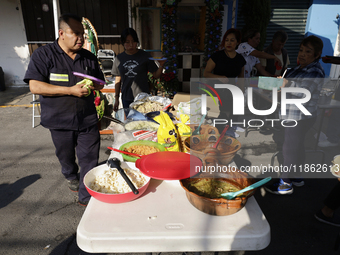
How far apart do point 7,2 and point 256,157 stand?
9.44 meters

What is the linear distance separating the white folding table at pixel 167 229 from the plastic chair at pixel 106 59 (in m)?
6.08

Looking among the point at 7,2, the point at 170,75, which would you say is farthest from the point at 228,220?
the point at 7,2

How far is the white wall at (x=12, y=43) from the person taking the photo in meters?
7.98

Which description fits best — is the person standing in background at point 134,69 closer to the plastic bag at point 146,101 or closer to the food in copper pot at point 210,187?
the plastic bag at point 146,101

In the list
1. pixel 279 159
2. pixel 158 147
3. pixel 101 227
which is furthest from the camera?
pixel 279 159

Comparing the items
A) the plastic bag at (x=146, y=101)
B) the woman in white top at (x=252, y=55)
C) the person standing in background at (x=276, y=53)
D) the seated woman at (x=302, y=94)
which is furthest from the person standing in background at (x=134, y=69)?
the person standing in background at (x=276, y=53)

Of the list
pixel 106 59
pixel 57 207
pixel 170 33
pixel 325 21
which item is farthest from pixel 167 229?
pixel 325 21

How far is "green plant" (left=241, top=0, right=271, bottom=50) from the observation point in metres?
6.51

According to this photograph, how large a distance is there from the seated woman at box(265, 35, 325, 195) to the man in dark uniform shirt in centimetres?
212

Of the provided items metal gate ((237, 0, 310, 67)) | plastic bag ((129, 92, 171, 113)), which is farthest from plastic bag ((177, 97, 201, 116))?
metal gate ((237, 0, 310, 67))

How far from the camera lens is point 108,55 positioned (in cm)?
750

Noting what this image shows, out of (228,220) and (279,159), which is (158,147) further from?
(279,159)

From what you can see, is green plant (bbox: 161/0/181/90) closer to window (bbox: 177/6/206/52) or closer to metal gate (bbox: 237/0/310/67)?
window (bbox: 177/6/206/52)

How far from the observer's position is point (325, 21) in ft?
25.6
